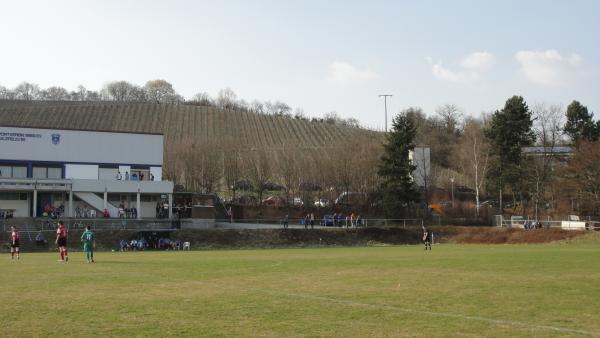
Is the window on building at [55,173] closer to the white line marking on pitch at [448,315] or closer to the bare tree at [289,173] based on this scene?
the bare tree at [289,173]

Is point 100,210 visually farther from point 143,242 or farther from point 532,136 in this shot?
point 532,136

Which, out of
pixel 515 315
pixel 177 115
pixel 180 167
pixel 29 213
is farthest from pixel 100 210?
pixel 177 115

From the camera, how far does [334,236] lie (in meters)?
66.8

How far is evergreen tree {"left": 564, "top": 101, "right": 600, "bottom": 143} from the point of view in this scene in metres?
96.9

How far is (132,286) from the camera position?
20.7 m

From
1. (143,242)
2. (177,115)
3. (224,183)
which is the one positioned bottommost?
(143,242)

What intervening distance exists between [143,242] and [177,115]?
313 feet

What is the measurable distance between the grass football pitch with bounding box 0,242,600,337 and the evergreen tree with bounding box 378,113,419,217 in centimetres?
5352

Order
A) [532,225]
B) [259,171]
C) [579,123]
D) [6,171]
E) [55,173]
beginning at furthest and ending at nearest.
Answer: [259,171], [579,123], [55,173], [6,171], [532,225]

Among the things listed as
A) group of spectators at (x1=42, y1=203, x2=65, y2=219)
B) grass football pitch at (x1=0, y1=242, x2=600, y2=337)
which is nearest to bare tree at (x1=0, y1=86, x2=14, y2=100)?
group of spectators at (x1=42, y1=203, x2=65, y2=219)

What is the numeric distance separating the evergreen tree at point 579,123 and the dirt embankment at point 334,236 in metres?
37.2

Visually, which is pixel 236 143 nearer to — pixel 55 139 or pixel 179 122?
pixel 179 122

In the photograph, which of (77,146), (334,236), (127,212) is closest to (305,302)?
(334,236)

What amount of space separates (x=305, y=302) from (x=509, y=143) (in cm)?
7707
